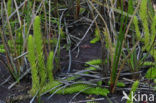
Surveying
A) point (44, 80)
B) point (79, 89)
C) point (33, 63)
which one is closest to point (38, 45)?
point (33, 63)

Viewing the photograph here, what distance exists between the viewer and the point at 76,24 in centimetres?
226

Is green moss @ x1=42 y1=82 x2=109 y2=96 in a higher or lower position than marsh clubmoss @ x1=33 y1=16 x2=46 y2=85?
lower

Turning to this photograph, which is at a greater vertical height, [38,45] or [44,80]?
[38,45]

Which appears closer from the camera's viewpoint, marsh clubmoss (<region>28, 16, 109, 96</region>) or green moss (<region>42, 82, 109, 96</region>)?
marsh clubmoss (<region>28, 16, 109, 96</region>)

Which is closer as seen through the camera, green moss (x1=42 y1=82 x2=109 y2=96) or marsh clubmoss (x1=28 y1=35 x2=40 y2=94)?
marsh clubmoss (x1=28 y1=35 x2=40 y2=94)

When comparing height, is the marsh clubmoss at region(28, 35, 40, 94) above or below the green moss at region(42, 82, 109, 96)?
above

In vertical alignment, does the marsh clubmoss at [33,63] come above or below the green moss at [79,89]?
above

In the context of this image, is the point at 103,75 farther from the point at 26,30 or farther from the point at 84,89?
the point at 26,30

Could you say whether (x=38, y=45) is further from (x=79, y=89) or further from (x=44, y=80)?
(x=79, y=89)

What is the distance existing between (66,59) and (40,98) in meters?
0.49

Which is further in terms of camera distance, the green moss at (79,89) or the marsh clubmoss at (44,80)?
the green moss at (79,89)

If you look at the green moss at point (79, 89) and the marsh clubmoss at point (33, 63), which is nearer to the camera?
the marsh clubmoss at point (33, 63)

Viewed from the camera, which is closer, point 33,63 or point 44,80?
point 33,63

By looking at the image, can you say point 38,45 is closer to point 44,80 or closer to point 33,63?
point 33,63
